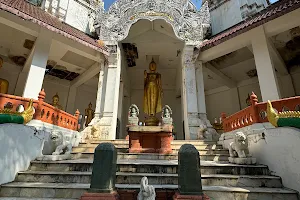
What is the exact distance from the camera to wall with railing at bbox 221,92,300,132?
4.07 m

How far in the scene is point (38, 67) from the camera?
675 centimetres

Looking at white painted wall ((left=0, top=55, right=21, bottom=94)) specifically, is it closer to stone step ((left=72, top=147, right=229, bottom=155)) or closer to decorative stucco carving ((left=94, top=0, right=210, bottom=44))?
decorative stucco carving ((left=94, top=0, right=210, bottom=44))

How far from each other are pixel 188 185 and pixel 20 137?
12.6ft

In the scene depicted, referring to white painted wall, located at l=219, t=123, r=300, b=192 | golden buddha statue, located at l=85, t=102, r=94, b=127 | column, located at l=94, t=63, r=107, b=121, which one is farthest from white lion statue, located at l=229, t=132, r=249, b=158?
golden buddha statue, located at l=85, t=102, r=94, b=127

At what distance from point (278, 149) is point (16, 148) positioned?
18.8 ft

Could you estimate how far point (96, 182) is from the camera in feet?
9.00

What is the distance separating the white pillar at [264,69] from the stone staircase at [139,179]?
11.3ft

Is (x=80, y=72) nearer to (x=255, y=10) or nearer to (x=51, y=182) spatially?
(x=51, y=182)

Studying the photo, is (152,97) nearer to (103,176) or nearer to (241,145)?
(241,145)

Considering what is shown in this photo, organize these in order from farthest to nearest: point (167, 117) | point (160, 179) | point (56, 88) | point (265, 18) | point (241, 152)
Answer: point (56, 88) → point (265, 18) → point (167, 117) → point (241, 152) → point (160, 179)

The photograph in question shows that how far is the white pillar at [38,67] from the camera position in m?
6.46

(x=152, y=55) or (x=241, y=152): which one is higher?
(x=152, y=55)

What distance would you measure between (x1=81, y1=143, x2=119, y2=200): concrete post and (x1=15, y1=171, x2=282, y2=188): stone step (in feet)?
2.71

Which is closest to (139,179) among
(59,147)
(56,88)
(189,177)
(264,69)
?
(189,177)
